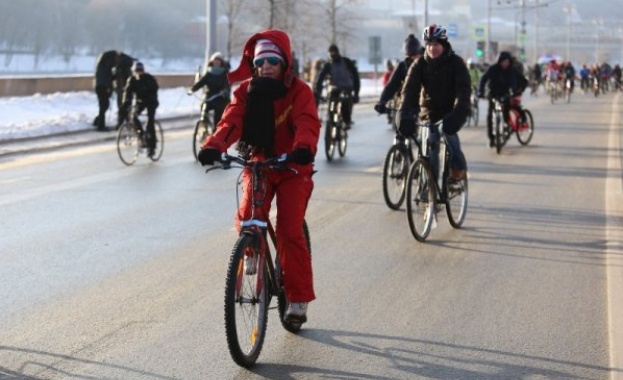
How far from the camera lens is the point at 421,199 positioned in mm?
10117

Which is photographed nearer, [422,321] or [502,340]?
[502,340]

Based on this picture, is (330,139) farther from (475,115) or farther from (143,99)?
(475,115)

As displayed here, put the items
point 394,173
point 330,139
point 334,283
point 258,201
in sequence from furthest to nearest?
1. point 330,139
2. point 394,173
3. point 334,283
4. point 258,201

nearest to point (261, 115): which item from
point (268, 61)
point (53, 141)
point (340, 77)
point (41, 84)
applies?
point (268, 61)

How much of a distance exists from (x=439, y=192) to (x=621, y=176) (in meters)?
6.35

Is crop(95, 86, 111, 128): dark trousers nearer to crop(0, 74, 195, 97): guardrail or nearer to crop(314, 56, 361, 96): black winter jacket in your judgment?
crop(314, 56, 361, 96): black winter jacket

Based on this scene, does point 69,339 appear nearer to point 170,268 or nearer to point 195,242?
point 170,268

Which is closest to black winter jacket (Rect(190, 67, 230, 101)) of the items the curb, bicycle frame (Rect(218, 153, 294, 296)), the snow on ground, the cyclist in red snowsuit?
the snow on ground

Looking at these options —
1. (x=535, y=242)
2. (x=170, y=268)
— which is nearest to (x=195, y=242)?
(x=170, y=268)

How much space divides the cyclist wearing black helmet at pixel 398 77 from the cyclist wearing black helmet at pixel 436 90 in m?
0.71

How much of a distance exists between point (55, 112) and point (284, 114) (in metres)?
25.1

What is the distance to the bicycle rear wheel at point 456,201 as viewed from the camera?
34.8ft

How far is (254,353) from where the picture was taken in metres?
5.95

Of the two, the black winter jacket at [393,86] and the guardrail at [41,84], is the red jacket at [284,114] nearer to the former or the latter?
the black winter jacket at [393,86]
